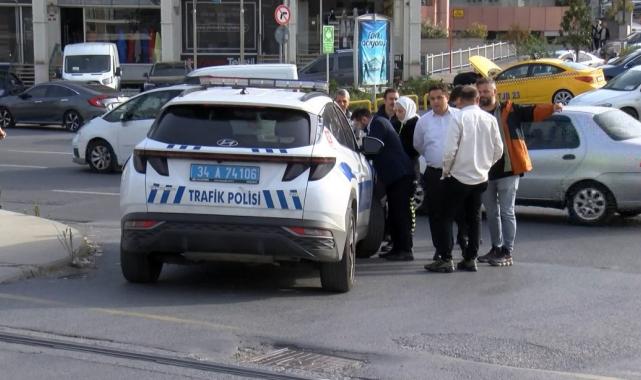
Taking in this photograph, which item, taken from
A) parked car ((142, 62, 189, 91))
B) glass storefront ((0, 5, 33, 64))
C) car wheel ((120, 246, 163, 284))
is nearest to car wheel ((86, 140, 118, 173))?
car wheel ((120, 246, 163, 284))

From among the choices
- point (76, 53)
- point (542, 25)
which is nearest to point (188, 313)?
point (76, 53)

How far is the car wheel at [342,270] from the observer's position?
857 cm

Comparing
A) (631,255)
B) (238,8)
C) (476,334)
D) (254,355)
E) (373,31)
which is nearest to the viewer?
(254,355)

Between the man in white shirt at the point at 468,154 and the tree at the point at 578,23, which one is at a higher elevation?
the tree at the point at 578,23

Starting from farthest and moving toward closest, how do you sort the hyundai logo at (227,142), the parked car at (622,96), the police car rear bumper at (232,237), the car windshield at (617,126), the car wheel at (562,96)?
the car wheel at (562,96)
the parked car at (622,96)
the car windshield at (617,126)
the hyundai logo at (227,142)
the police car rear bumper at (232,237)

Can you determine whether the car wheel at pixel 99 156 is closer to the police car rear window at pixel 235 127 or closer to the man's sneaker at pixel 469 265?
the man's sneaker at pixel 469 265

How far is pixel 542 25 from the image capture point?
68750 mm

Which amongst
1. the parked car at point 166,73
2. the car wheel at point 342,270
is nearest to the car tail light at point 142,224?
the car wheel at point 342,270

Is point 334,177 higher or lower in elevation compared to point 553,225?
higher

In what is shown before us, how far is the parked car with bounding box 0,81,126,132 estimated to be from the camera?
92.1 feet

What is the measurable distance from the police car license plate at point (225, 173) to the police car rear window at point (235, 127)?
0.19m

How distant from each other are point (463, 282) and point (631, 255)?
2.53 m

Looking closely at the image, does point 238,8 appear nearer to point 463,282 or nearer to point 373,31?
point 373,31

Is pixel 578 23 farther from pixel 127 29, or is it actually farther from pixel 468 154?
pixel 468 154
